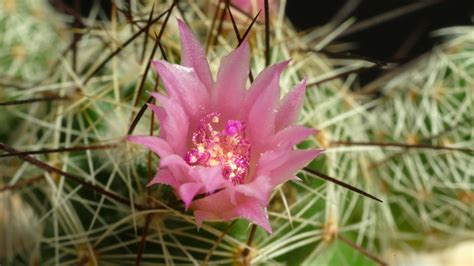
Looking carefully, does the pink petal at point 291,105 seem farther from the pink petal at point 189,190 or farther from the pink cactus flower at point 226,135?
the pink petal at point 189,190

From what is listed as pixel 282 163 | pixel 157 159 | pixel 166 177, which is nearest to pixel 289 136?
pixel 282 163

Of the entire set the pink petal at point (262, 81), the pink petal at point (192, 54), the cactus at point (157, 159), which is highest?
the pink petal at point (192, 54)

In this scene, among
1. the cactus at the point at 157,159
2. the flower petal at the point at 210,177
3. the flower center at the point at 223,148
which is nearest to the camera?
the flower petal at the point at 210,177

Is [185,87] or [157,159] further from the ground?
[185,87]

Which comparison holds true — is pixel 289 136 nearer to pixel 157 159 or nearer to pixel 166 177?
pixel 166 177

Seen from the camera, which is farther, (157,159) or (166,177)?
(157,159)

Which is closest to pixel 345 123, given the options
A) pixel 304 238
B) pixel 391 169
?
pixel 391 169

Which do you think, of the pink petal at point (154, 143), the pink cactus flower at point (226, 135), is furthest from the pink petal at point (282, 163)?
the pink petal at point (154, 143)

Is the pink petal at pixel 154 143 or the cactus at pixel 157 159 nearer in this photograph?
the pink petal at pixel 154 143
